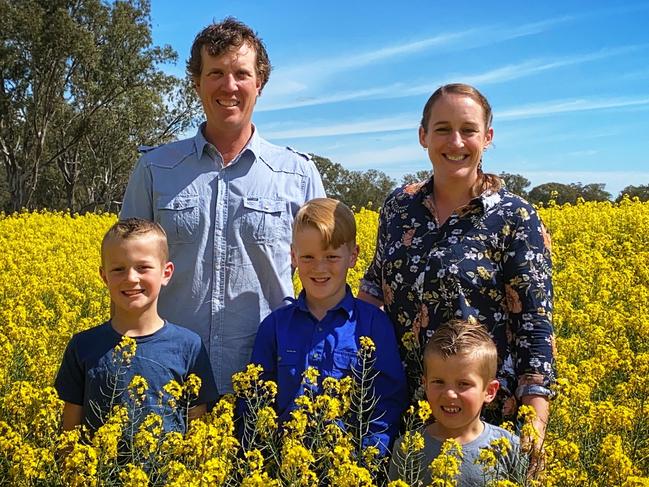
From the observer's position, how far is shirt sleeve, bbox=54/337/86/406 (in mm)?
3475

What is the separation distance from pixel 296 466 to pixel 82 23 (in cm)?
3031

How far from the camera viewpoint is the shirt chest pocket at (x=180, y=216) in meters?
3.71

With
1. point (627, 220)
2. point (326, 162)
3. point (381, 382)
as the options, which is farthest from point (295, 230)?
point (326, 162)


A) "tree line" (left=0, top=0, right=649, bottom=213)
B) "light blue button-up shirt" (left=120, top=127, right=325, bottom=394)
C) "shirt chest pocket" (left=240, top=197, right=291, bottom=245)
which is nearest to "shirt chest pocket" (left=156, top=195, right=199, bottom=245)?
"light blue button-up shirt" (left=120, top=127, right=325, bottom=394)

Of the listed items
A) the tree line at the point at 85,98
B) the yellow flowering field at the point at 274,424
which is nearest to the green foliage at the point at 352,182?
the tree line at the point at 85,98

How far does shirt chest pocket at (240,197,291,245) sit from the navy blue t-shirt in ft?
1.83

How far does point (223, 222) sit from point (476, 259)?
4.03ft

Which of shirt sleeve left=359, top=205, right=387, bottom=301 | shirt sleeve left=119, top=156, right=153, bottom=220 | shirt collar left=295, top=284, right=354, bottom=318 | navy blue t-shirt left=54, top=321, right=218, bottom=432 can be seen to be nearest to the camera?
navy blue t-shirt left=54, top=321, right=218, bottom=432

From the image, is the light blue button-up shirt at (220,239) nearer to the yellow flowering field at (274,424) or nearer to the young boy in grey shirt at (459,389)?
the yellow flowering field at (274,424)

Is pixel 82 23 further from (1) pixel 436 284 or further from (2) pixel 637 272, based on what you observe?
(1) pixel 436 284

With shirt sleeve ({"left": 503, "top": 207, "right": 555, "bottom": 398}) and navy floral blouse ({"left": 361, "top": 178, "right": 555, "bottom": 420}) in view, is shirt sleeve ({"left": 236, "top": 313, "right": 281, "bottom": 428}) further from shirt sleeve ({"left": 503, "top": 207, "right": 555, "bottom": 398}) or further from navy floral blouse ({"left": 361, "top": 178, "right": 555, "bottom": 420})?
shirt sleeve ({"left": 503, "top": 207, "right": 555, "bottom": 398})

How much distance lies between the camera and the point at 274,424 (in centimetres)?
304

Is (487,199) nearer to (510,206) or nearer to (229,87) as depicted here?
(510,206)

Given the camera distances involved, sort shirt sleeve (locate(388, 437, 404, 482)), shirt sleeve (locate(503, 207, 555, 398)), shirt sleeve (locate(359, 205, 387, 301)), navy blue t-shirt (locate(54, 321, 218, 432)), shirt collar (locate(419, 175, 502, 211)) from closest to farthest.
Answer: shirt sleeve (locate(388, 437, 404, 482)) < shirt sleeve (locate(503, 207, 555, 398)) < shirt collar (locate(419, 175, 502, 211)) < navy blue t-shirt (locate(54, 321, 218, 432)) < shirt sleeve (locate(359, 205, 387, 301))
